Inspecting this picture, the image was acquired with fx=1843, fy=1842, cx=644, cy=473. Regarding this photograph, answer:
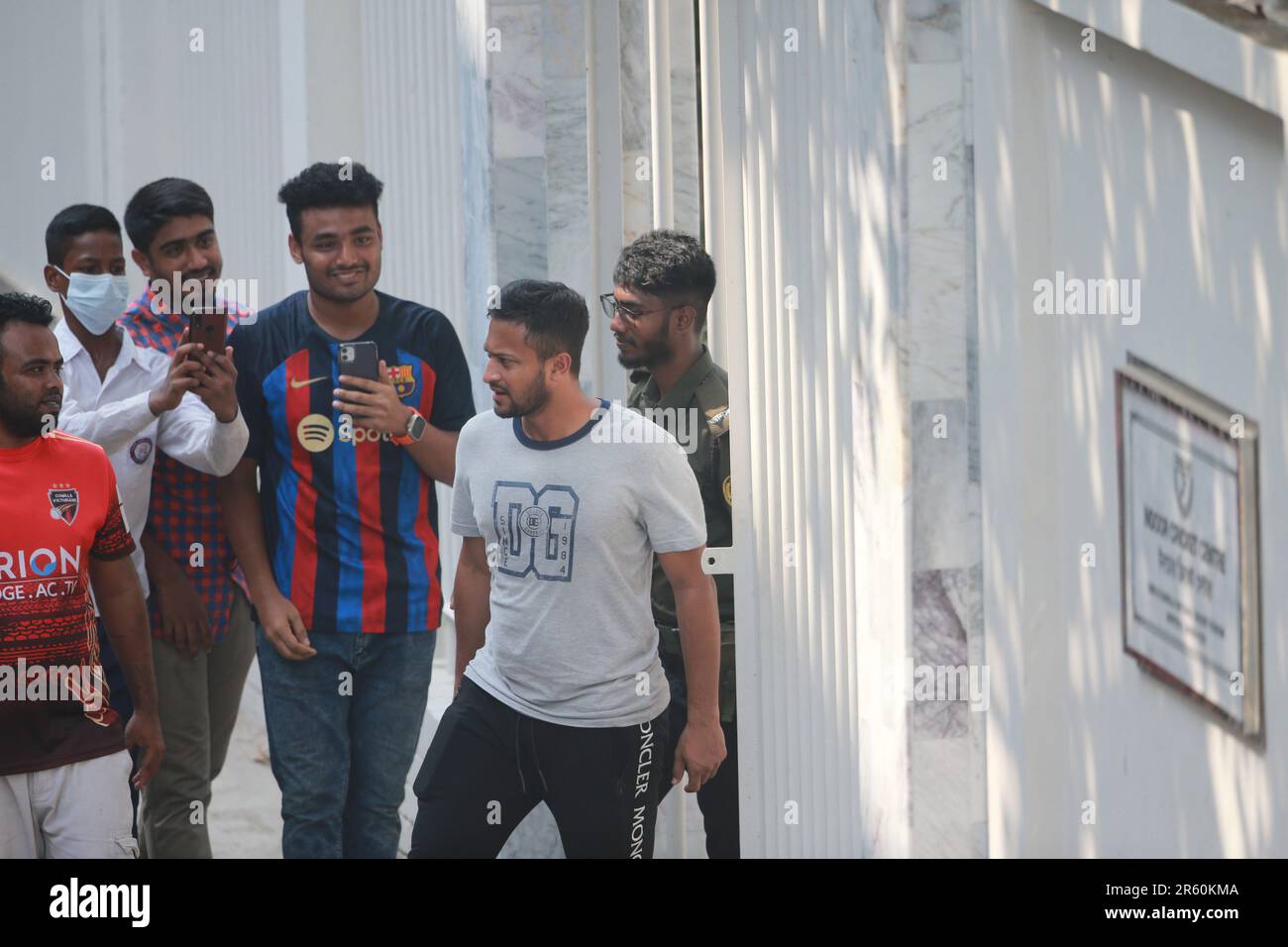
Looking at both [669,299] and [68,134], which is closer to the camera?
[669,299]

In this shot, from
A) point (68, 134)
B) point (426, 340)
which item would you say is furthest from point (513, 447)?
point (68, 134)

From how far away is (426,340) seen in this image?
5242 millimetres

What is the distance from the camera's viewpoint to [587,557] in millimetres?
4555

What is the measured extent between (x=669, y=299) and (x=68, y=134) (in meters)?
11.1

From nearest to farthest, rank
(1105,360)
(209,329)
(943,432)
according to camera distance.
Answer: (1105,360), (943,432), (209,329)

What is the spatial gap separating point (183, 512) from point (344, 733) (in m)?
0.83

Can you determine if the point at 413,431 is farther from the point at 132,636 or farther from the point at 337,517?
the point at 132,636

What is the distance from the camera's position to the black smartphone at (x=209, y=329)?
4.97 metres

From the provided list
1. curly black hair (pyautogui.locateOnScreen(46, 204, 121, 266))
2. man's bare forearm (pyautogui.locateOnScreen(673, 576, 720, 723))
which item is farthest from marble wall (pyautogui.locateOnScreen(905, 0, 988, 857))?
curly black hair (pyautogui.locateOnScreen(46, 204, 121, 266))

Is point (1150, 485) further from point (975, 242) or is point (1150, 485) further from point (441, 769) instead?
point (441, 769)

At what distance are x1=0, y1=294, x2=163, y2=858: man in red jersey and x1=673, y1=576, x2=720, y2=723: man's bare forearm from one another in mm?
1421

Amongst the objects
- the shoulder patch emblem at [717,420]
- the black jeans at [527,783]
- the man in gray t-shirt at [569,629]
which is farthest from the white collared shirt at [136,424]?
the shoulder patch emblem at [717,420]

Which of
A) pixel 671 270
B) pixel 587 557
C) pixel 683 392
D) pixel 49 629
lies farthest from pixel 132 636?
pixel 671 270

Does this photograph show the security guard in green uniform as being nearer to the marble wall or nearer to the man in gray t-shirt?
the man in gray t-shirt
